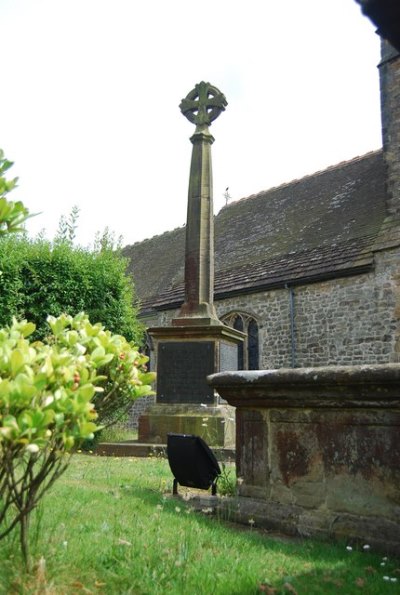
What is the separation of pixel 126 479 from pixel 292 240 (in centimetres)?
1170

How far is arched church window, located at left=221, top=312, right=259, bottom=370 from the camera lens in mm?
15719

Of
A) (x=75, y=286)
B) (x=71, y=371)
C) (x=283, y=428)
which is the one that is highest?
(x=75, y=286)

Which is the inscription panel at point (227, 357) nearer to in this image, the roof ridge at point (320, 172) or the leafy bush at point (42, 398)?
the leafy bush at point (42, 398)

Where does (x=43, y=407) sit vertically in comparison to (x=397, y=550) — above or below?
above

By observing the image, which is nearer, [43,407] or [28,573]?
[43,407]

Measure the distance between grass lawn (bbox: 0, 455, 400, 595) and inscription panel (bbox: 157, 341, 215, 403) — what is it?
15.3 ft

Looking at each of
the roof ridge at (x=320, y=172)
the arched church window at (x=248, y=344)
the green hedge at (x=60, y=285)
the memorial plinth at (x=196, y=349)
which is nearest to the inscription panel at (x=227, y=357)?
the memorial plinth at (x=196, y=349)

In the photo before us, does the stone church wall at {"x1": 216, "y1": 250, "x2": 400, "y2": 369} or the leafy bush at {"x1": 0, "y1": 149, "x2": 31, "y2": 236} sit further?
the stone church wall at {"x1": 216, "y1": 250, "x2": 400, "y2": 369}

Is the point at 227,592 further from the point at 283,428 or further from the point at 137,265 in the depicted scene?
the point at 137,265

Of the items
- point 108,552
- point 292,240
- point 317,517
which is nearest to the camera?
point 108,552

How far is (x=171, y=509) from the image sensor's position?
13.3 ft

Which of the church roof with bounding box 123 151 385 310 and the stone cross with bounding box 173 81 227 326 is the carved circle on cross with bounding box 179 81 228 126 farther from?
the church roof with bounding box 123 151 385 310

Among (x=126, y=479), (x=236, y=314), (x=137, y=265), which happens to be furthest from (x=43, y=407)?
(x=137, y=265)

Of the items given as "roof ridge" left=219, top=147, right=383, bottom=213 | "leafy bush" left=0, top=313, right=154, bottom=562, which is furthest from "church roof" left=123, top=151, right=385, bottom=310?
"leafy bush" left=0, top=313, right=154, bottom=562
